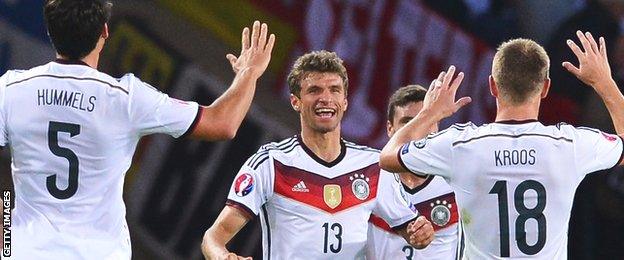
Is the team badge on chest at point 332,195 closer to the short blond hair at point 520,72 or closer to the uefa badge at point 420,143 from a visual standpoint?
the uefa badge at point 420,143

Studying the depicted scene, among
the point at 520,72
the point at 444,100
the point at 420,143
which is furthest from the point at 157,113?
the point at 520,72

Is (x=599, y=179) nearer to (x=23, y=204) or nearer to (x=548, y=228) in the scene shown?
(x=548, y=228)

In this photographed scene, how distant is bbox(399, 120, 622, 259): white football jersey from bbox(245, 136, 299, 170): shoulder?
3.82 ft

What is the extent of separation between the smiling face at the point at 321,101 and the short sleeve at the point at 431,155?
93cm

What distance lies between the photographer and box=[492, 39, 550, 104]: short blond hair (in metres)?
5.23

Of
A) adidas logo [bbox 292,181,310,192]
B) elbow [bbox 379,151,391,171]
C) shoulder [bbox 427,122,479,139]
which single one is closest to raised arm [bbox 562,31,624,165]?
shoulder [bbox 427,122,479,139]

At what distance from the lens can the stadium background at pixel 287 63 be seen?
9.57 meters

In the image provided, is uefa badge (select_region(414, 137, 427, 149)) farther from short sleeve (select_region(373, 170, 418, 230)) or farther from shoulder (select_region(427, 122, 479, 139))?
short sleeve (select_region(373, 170, 418, 230))

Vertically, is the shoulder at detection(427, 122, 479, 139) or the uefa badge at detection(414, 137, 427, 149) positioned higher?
the shoulder at detection(427, 122, 479, 139)

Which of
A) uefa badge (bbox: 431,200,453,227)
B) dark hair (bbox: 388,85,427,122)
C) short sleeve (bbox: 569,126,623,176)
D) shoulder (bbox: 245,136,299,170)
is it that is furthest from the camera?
dark hair (bbox: 388,85,427,122)

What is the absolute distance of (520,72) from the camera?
5.23m

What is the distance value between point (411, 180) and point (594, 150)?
5.84ft

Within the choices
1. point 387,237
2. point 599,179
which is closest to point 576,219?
point 599,179

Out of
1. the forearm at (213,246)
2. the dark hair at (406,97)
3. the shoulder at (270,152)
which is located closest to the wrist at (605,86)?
the shoulder at (270,152)
